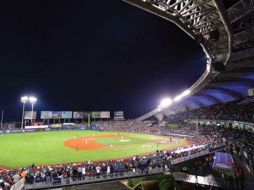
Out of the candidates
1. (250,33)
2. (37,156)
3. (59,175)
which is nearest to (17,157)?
(37,156)

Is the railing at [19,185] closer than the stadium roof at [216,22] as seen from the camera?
No

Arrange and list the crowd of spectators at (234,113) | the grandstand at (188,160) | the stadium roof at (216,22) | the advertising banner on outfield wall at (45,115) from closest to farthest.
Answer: the grandstand at (188,160) < the stadium roof at (216,22) < the crowd of spectators at (234,113) < the advertising banner on outfield wall at (45,115)

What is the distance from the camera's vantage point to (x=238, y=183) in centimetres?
1178

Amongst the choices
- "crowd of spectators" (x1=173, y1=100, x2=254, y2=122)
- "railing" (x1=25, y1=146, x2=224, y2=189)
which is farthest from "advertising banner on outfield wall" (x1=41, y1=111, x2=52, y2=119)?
"railing" (x1=25, y1=146, x2=224, y2=189)

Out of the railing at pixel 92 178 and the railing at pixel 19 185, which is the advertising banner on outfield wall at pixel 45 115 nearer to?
the railing at pixel 92 178

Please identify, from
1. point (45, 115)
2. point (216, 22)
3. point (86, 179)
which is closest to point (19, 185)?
point (86, 179)

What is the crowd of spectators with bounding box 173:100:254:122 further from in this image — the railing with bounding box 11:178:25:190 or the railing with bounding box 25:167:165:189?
the railing with bounding box 11:178:25:190

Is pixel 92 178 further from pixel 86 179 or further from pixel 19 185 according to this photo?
pixel 19 185

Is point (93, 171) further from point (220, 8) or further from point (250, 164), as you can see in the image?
point (220, 8)

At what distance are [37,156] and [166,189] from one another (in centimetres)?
2878

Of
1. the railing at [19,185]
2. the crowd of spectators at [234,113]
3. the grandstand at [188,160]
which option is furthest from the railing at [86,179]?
the crowd of spectators at [234,113]

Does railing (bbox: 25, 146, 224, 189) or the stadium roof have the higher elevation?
the stadium roof

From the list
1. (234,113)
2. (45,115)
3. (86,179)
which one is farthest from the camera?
(45,115)

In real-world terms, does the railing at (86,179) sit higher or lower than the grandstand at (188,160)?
lower
